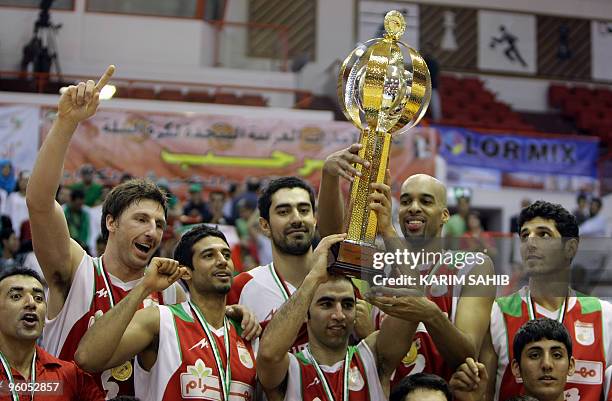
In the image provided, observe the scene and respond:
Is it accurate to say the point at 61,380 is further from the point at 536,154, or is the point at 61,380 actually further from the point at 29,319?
the point at 536,154

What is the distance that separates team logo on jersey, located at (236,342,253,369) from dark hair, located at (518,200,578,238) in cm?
141

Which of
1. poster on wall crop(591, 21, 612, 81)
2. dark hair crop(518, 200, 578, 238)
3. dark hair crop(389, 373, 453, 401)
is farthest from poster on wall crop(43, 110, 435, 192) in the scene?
poster on wall crop(591, 21, 612, 81)

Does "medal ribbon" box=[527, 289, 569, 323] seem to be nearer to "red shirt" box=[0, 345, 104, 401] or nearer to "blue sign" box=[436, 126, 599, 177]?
"red shirt" box=[0, 345, 104, 401]

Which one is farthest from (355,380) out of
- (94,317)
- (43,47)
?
(43,47)

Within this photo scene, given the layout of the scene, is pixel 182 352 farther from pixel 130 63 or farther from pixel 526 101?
pixel 526 101

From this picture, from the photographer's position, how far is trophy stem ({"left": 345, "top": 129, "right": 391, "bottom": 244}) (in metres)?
3.75

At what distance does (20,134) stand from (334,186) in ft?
25.7

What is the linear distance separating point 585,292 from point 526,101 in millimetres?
14463

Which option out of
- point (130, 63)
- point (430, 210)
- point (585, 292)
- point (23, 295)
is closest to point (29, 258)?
point (23, 295)

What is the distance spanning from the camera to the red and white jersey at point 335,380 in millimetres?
3939

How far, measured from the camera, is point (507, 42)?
18.0m

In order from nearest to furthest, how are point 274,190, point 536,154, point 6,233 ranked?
point 274,190 < point 6,233 < point 536,154

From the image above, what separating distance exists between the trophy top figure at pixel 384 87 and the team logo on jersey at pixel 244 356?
1.07 meters

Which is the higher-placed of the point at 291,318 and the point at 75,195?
the point at 75,195
